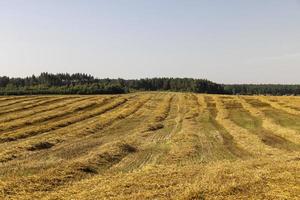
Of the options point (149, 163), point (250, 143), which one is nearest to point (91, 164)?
point (149, 163)

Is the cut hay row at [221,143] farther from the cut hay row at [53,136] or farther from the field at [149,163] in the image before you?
the cut hay row at [53,136]

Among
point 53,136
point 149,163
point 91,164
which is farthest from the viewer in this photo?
point 53,136

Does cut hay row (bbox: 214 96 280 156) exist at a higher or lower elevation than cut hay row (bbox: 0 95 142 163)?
higher

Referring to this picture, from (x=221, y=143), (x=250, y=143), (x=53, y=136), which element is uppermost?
(x=250, y=143)

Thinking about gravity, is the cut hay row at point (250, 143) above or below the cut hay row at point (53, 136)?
above

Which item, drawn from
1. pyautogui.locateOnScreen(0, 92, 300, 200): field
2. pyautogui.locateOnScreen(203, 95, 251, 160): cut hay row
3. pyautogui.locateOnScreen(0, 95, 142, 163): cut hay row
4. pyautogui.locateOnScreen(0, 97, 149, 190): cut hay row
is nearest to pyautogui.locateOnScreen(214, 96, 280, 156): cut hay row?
pyautogui.locateOnScreen(0, 92, 300, 200): field

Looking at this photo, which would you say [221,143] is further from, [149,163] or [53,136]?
[53,136]

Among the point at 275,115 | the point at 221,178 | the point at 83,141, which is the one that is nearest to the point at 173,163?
the point at 221,178

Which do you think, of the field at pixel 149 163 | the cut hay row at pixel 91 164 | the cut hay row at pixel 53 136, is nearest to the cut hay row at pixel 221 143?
the field at pixel 149 163

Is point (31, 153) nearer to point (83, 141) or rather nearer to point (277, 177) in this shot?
point (83, 141)

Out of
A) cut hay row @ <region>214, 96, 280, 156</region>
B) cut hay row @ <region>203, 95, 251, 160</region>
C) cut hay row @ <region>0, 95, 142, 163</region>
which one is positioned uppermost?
cut hay row @ <region>214, 96, 280, 156</region>

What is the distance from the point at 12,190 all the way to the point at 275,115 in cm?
3782

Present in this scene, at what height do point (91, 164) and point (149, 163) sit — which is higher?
point (91, 164)

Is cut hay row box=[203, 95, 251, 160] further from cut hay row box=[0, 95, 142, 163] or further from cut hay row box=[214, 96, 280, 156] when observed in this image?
cut hay row box=[0, 95, 142, 163]
